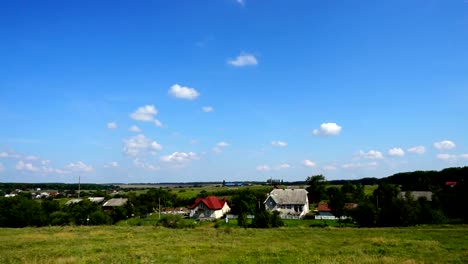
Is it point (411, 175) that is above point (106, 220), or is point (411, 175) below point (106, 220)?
above

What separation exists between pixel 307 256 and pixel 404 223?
30866 mm

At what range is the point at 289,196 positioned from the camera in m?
82.9

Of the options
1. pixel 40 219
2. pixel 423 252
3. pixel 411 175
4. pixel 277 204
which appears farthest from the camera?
pixel 411 175

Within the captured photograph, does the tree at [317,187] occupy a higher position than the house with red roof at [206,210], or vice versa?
the tree at [317,187]

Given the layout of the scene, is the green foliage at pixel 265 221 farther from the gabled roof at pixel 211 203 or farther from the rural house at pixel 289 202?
the gabled roof at pixel 211 203

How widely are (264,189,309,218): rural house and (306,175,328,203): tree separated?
61.4 ft

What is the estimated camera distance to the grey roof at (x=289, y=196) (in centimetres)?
8106

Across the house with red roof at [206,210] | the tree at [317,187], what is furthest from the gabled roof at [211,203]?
the tree at [317,187]

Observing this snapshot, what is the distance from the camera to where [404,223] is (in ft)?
159

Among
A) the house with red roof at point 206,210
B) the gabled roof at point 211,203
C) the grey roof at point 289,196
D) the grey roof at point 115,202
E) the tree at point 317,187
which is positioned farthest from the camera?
the tree at point 317,187

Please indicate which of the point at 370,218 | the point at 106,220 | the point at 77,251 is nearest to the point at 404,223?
the point at 370,218

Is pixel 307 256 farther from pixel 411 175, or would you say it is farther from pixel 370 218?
pixel 411 175

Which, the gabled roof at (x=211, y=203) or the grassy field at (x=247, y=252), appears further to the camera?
the gabled roof at (x=211, y=203)

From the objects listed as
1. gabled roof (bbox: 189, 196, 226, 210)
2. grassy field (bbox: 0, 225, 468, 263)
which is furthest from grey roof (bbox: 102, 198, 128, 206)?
grassy field (bbox: 0, 225, 468, 263)
